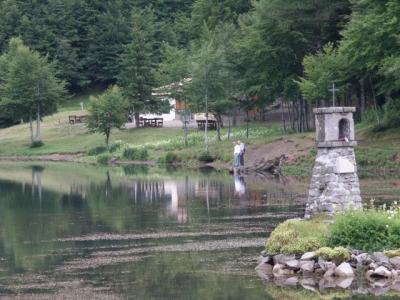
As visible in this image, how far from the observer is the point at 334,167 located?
24188mm

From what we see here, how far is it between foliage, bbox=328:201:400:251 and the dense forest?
49.8 ft

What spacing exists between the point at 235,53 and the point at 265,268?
163 feet

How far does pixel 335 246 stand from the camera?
21.4 metres

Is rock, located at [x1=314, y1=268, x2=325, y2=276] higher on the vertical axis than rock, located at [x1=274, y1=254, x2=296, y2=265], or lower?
lower

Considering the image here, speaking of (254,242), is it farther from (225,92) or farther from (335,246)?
(225,92)

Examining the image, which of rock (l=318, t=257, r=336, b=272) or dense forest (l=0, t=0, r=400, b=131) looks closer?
rock (l=318, t=257, r=336, b=272)

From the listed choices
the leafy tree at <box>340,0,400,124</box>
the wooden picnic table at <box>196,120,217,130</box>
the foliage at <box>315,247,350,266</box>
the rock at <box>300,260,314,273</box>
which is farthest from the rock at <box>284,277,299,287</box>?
the wooden picnic table at <box>196,120,217,130</box>

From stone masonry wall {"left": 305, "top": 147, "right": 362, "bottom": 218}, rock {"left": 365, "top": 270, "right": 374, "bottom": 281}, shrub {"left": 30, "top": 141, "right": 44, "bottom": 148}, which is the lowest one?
rock {"left": 365, "top": 270, "right": 374, "bottom": 281}

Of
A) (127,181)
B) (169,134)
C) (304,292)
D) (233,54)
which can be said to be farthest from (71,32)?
(304,292)

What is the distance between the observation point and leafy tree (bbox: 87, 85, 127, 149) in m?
78.6

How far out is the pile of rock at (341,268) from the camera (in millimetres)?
20378

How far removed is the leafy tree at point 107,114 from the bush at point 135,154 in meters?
5.74

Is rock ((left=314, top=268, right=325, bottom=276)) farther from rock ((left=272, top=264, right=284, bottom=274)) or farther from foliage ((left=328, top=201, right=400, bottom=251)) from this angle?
rock ((left=272, top=264, right=284, bottom=274))

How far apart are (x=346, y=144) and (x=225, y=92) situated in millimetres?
42822
